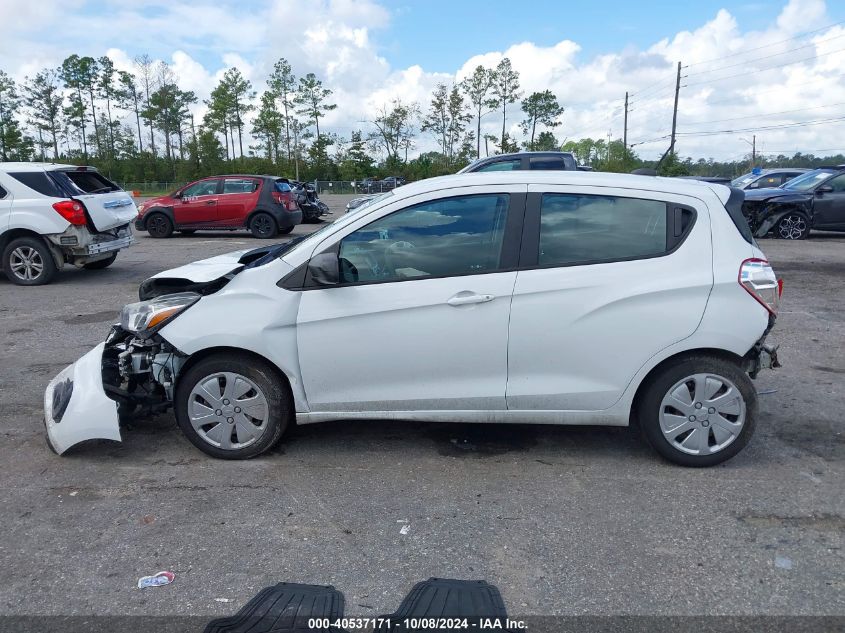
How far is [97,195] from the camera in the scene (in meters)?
10.7

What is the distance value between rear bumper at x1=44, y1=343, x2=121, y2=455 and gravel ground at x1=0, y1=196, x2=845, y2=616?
7.1 inches

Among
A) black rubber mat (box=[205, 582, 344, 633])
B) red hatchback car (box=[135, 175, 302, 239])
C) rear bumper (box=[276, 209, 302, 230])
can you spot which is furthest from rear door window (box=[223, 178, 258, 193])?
black rubber mat (box=[205, 582, 344, 633])

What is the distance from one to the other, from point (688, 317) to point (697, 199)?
757 mm

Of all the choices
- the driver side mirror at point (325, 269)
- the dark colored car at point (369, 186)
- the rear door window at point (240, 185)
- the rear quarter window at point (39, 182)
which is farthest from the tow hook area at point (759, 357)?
Answer: the dark colored car at point (369, 186)

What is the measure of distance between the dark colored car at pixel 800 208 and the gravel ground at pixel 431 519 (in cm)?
1224

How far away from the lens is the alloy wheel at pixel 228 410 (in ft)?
13.7

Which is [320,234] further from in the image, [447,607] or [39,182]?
[39,182]

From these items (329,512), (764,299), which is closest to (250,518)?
(329,512)

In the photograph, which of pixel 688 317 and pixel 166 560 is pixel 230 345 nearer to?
pixel 166 560

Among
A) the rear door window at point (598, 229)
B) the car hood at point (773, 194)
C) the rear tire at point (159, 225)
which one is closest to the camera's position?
the rear door window at point (598, 229)

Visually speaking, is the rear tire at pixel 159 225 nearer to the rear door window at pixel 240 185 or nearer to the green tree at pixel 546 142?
the rear door window at pixel 240 185

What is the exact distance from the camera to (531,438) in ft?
15.3

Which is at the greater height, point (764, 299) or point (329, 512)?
point (764, 299)

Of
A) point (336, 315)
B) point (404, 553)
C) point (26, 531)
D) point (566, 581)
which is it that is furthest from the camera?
point (336, 315)
